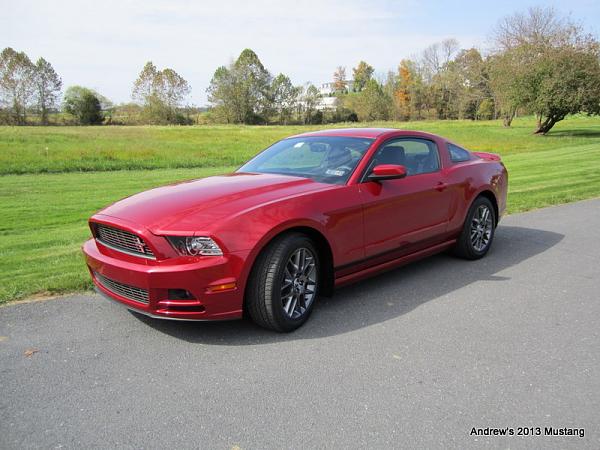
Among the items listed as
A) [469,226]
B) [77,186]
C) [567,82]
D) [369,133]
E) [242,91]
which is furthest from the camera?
[242,91]

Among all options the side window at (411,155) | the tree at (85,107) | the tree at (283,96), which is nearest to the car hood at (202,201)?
the side window at (411,155)

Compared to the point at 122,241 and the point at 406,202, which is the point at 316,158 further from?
the point at 122,241

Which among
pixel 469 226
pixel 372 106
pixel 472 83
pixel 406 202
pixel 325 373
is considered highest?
pixel 472 83

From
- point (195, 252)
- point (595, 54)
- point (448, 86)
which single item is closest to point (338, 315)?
point (195, 252)

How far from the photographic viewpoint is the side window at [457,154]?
5838 millimetres

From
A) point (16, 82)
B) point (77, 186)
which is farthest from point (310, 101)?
point (77, 186)

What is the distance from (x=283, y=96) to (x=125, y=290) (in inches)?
3238

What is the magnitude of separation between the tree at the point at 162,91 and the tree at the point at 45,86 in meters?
10.6

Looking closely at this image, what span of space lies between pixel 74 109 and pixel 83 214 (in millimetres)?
65329

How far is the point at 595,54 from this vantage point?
31.6 metres

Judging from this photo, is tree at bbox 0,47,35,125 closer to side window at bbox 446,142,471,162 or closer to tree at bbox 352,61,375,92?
side window at bbox 446,142,471,162

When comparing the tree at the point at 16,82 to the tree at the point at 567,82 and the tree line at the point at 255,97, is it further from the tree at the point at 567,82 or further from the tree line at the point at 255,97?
the tree at the point at 567,82

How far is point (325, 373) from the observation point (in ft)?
11.0

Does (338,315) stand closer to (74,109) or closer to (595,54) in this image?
(595,54)
